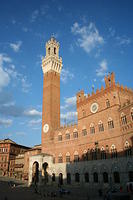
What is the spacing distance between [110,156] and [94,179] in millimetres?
5877

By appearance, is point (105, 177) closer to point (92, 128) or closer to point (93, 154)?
A: point (93, 154)

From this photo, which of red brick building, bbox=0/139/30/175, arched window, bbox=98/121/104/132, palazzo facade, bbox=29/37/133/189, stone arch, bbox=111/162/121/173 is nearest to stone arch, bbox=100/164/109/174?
palazzo facade, bbox=29/37/133/189

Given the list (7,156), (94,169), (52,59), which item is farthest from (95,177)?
(7,156)

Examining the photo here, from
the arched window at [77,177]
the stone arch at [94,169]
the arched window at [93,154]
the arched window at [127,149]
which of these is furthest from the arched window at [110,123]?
the arched window at [77,177]

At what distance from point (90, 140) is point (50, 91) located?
18810 mm

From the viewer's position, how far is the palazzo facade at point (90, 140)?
1233 inches

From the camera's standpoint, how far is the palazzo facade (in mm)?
31328

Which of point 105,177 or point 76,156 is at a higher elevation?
point 76,156

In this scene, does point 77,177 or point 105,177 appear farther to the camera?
point 77,177

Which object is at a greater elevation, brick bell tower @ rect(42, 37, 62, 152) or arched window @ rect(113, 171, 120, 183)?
brick bell tower @ rect(42, 37, 62, 152)

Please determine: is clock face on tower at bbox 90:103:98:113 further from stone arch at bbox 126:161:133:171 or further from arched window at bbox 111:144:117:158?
stone arch at bbox 126:161:133:171

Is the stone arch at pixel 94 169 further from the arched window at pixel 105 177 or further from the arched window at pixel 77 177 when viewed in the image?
the arched window at pixel 77 177

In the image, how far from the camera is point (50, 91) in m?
51.0

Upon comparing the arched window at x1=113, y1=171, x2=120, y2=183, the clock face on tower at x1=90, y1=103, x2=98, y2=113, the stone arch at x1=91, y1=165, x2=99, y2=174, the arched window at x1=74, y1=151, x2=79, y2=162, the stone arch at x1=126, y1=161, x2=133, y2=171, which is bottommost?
the arched window at x1=113, y1=171, x2=120, y2=183
